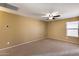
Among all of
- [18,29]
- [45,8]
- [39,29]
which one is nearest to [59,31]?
[39,29]

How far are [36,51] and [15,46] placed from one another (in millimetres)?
499

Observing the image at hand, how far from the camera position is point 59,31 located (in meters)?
2.31

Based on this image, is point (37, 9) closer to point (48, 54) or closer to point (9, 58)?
point (48, 54)

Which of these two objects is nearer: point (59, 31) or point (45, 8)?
point (45, 8)

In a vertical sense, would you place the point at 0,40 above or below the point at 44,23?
below

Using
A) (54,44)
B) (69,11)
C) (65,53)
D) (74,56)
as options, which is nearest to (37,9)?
(69,11)

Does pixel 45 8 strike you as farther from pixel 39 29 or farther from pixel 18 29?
pixel 18 29

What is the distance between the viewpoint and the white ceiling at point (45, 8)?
1.95 metres

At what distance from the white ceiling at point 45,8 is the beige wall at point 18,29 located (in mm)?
162

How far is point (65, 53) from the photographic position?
2049mm

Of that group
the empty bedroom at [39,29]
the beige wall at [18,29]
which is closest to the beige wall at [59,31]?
the empty bedroom at [39,29]

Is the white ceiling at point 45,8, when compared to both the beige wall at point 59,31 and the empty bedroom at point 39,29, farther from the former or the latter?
the beige wall at point 59,31

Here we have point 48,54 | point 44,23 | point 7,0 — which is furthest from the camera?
point 44,23

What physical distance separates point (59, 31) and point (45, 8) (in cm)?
71
